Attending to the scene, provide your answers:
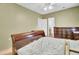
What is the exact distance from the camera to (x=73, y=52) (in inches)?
57.4

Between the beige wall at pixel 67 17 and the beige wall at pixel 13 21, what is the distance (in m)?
0.24

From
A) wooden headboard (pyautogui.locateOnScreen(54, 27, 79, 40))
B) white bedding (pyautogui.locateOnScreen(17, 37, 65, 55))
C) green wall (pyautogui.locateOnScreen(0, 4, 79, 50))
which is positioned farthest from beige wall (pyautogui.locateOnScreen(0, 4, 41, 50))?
wooden headboard (pyautogui.locateOnScreen(54, 27, 79, 40))

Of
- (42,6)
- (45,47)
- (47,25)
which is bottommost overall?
(45,47)

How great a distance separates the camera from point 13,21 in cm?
146

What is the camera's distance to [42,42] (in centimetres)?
157

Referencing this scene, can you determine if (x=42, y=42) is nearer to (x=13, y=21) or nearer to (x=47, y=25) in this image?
(x=47, y=25)

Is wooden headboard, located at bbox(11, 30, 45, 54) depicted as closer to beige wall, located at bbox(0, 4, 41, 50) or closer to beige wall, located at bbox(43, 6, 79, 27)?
beige wall, located at bbox(0, 4, 41, 50)

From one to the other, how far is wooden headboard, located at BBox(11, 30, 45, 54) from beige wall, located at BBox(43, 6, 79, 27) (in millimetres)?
298

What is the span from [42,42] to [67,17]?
1.75 feet

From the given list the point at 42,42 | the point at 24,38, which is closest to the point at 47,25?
the point at 42,42

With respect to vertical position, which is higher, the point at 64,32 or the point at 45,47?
the point at 64,32

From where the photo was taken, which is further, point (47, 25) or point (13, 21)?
point (47, 25)

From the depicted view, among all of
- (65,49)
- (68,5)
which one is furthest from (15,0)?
(65,49)
